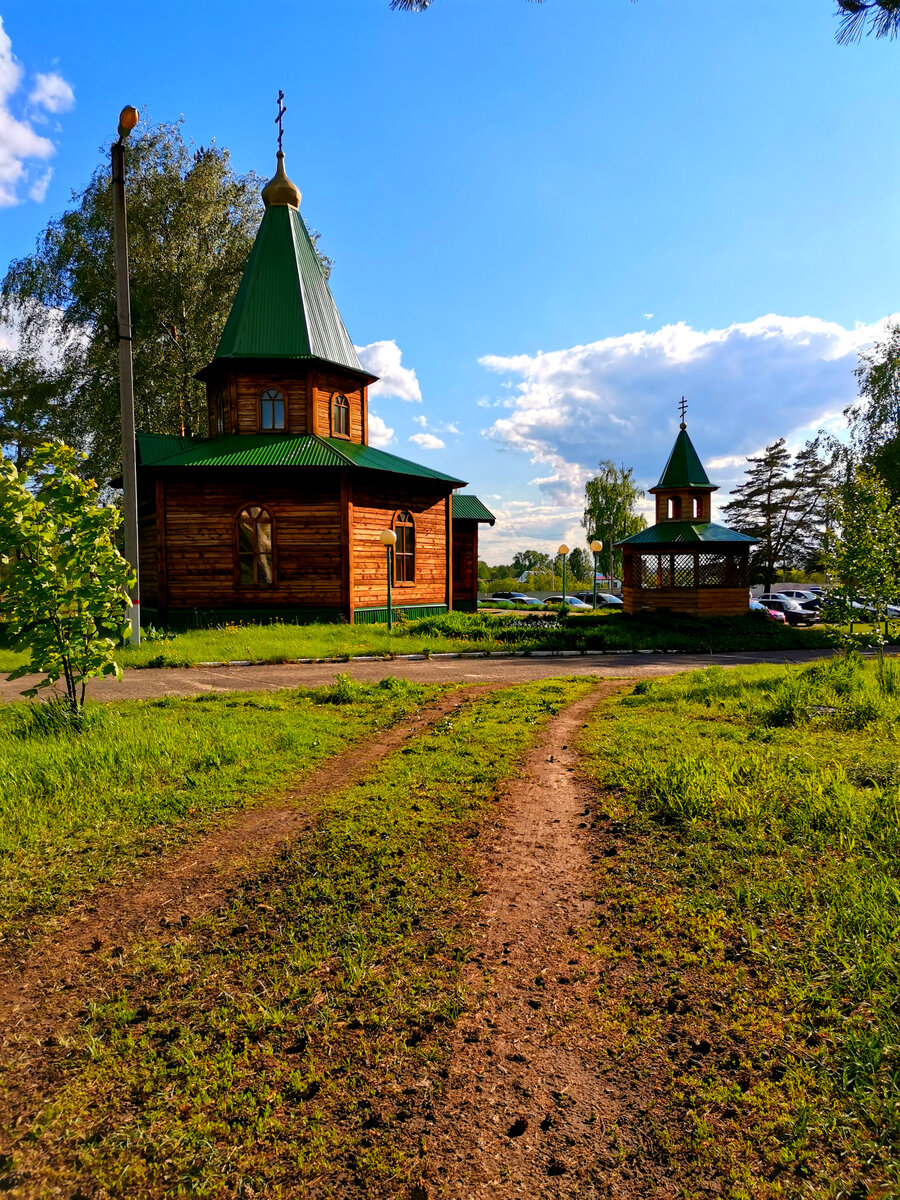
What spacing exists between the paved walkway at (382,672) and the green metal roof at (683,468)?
42.8 feet

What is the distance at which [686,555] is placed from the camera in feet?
83.2

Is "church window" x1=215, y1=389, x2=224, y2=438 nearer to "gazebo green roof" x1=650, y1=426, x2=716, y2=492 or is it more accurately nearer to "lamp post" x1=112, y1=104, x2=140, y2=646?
"lamp post" x1=112, y1=104, x2=140, y2=646

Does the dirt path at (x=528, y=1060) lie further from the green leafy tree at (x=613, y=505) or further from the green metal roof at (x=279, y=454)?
the green leafy tree at (x=613, y=505)

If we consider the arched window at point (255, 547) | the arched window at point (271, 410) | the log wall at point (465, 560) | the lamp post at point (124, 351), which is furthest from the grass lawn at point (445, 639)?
the log wall at point (465, 560)

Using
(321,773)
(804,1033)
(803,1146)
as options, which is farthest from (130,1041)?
(321,773)

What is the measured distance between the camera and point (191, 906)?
3.55 m

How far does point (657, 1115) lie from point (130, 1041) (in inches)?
82.0

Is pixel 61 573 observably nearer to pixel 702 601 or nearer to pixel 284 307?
pixel 284 307

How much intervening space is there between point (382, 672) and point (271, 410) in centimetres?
1219

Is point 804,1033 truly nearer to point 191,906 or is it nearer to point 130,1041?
point 130,1041

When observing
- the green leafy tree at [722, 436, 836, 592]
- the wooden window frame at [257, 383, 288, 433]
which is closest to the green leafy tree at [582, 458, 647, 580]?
the green leafy tree at [722, 436, 836, 592]

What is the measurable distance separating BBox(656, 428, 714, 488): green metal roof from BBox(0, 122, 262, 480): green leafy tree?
20707 mm

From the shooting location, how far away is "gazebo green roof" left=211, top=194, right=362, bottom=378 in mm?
20000

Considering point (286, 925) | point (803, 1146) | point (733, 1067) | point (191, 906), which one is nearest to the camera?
point (803, 1146)
